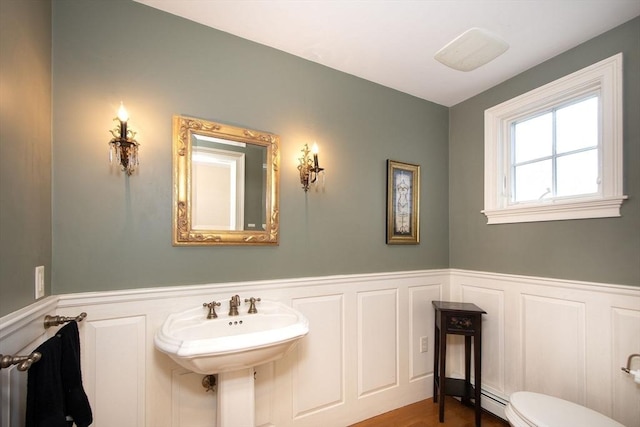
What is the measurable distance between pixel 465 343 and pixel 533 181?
1.37m

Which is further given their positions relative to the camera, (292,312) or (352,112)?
(352,112)

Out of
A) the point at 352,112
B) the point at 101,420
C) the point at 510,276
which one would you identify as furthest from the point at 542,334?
the point at 101,420

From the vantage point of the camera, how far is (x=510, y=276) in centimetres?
212

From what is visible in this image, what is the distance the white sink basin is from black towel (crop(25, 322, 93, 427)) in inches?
11.6

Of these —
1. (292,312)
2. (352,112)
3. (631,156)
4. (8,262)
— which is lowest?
(292,312)

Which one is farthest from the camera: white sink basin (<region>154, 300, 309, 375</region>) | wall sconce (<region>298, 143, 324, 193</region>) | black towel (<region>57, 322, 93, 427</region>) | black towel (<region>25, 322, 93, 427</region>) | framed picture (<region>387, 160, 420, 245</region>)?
framed picture (<region>387, 160, 420, 245</region>)

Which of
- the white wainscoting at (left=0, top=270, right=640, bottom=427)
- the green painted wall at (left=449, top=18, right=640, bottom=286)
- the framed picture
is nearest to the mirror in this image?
the white wainscoting at (left=0, top=270, right=640, bottom=427)

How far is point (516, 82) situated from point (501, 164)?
2.03 ft

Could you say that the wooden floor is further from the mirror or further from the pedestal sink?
the mirror

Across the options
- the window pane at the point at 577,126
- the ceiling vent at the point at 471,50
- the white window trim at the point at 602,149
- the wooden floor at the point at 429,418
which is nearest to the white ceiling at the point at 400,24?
the ceiling vent at the point at 471,50

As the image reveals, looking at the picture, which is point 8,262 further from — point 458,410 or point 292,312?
point 458,410

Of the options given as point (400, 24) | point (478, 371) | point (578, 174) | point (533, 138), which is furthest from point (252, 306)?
point (533, 138)

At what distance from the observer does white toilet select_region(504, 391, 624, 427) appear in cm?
135

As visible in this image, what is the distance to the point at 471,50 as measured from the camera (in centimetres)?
181
